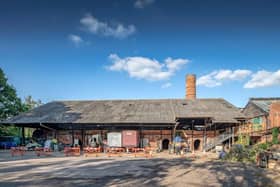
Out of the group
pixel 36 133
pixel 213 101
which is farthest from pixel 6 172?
pixel 213 101

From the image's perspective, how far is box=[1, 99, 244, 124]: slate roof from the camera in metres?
24.1

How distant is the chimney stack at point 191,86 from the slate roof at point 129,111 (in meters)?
3.82

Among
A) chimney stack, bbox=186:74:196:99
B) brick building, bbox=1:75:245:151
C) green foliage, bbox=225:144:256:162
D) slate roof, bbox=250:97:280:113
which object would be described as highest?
chimney stack, bbox=186:74:196:99

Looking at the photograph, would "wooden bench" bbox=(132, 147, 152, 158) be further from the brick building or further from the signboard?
the brick building

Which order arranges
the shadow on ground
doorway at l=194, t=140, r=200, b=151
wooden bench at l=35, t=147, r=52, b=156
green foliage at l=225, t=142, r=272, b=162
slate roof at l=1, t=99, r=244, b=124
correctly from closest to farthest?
the shadow on ground < green foliage at l=225, t=142, r=272, b=162 < wooden bench at l=35, t=147, r=52, b=156 < slate roof at l=1, t=99, r=244, b=124 < doorway at l=194, t=140, r=200, b=151

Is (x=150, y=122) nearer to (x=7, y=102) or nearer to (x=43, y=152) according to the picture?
(x=43, y=152)

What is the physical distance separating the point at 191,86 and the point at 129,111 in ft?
38.4

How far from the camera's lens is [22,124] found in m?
25.5

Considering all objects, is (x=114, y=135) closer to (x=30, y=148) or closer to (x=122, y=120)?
(x=122, y=120)

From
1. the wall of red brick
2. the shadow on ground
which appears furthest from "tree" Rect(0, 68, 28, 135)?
the wall of red brick

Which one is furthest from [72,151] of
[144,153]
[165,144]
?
[165,144]

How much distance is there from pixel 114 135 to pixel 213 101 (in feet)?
42.3

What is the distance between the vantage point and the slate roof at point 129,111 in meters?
24.1

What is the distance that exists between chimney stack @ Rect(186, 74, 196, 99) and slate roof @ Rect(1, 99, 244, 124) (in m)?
3.82
